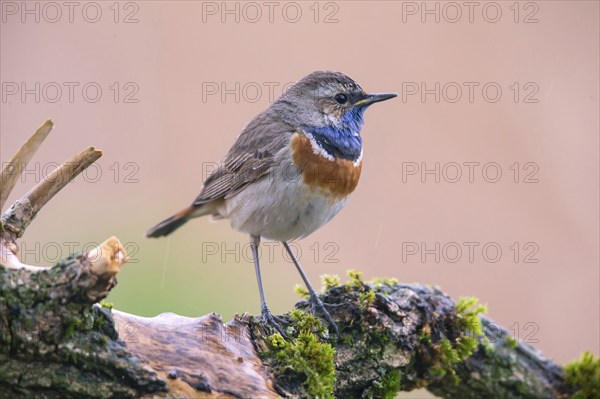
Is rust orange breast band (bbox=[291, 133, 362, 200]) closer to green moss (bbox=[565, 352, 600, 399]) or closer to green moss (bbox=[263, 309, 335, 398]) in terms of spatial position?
green moss (bbox=[263, 309, 335, 398])

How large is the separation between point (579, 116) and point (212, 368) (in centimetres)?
713

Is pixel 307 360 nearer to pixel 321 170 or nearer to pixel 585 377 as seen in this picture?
pixel 321 170

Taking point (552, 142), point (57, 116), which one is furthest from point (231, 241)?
point (552, 142)

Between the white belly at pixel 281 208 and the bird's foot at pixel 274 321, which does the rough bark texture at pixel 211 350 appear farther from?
the white belly at pixel 281 208

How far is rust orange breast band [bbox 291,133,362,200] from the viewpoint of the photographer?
5363 millimetres

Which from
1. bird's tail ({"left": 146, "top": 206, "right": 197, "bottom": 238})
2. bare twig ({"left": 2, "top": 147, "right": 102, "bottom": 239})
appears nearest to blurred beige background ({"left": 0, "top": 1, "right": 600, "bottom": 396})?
bird's tail ({"left": 146, "top": 206, "right": 197, "bottom": 238})

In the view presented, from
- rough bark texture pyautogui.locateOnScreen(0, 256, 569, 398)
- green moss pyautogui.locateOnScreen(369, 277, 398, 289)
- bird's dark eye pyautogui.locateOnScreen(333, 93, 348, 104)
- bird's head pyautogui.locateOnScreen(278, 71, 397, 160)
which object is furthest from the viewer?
bird's dark eye pyautogui.locateOnScreen(333, 93, 348, 104)

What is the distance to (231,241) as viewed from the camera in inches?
388

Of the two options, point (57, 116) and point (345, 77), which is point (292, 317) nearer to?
point (345, 77)

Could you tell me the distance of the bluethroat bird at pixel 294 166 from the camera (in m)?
5.39

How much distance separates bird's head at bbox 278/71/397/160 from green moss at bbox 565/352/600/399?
90.2 inches

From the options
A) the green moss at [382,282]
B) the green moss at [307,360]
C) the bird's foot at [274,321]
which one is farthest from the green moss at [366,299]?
the bird's foot at [274,321]

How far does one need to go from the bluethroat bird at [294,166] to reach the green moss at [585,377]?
1756 mm

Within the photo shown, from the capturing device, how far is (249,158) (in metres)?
5.78
